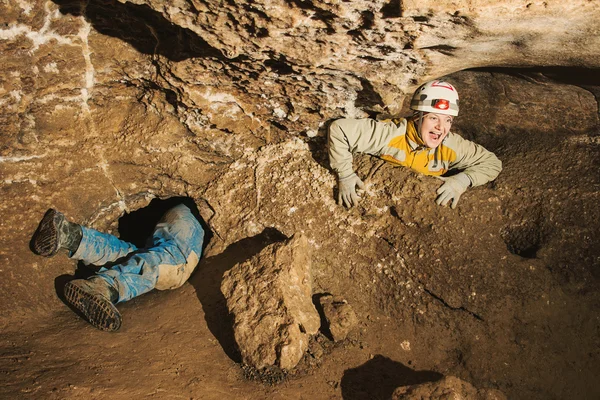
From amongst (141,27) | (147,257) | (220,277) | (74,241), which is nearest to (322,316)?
(220,277)

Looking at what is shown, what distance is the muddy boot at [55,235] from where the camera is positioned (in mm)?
3266

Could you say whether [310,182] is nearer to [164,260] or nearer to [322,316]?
[322,316]

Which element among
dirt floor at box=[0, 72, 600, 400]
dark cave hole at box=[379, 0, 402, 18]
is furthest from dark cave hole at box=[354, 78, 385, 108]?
dark cave hole at box=[379, 0, 402, 18]

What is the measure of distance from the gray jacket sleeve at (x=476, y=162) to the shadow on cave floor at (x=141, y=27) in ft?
5.96

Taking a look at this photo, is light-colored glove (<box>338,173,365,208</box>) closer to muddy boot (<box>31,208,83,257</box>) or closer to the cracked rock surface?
the cracked rock surface

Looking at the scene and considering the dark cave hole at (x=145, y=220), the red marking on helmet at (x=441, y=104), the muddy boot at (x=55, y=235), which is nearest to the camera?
the red marking on helmet at (x=441, y=104)

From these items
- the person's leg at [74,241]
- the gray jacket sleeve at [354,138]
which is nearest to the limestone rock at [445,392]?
the gray jacket sleeve at [354,138]

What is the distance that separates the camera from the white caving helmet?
3.04 metres

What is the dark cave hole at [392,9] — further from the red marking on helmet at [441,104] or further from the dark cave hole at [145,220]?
the dark cave hole at [145,220]

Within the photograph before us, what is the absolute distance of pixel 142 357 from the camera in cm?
281

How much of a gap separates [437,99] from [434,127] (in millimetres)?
192

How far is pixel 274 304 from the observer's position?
2.82 m

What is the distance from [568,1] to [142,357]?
10.4ft

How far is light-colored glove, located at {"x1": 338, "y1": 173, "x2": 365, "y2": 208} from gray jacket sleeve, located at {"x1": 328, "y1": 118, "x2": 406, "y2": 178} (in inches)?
1.4
